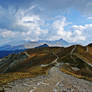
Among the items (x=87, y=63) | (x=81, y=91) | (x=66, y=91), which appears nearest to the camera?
(x=66, y=91)

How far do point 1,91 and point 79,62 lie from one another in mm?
88844

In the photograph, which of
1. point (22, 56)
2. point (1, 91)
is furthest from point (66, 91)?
point (22, 56)

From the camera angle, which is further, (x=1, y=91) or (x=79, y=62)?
(x=79, y=62)

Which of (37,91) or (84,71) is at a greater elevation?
(37,91)

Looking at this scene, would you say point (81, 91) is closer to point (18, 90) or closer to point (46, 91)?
point (46, 91)

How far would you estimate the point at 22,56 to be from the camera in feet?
616

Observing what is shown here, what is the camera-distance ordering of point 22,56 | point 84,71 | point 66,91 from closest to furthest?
point 66,91 → point 84,71 → point 22,56

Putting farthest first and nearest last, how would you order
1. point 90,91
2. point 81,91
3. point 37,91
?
point 90,91
point 81,91
point 37,91

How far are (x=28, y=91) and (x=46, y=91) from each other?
3881 millimetres

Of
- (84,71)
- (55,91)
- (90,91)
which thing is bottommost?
(84,71)

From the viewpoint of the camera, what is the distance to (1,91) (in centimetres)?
2470

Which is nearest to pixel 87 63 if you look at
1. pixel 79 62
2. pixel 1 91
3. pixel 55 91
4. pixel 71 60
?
pixel 79 62

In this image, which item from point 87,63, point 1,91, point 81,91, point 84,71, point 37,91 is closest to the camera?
point 1,91

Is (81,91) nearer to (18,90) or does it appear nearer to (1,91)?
(18,90)
